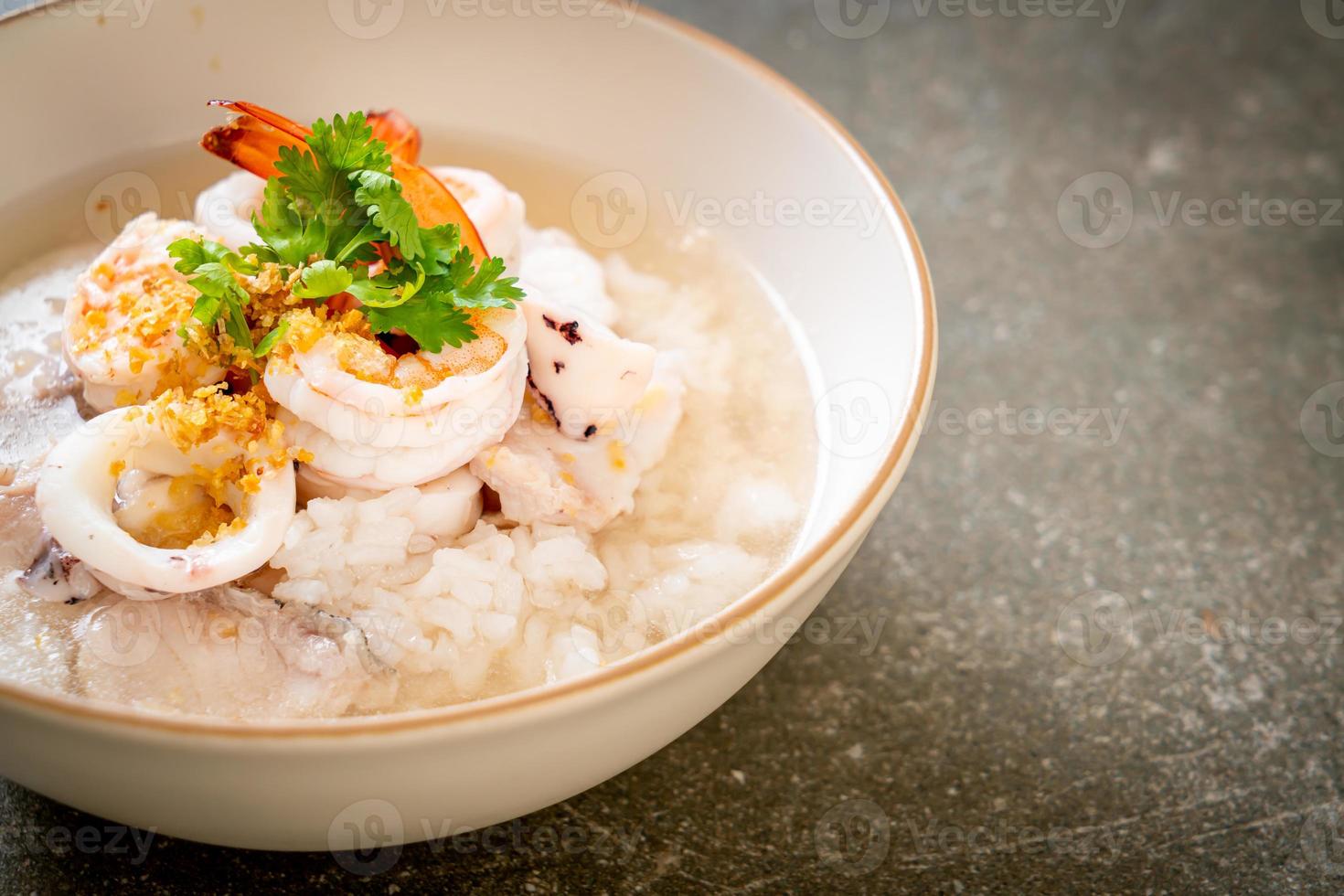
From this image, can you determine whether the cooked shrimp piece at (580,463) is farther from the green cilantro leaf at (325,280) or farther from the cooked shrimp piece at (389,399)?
the green cilantro leaf at (325,280)

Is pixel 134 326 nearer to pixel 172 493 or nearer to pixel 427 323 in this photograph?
pixel 172 493

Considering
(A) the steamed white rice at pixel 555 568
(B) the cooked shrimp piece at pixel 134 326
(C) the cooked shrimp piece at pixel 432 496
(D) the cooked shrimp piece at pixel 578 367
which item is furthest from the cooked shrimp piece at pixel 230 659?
(D) the cooked shrimp piece at pixel 578 367

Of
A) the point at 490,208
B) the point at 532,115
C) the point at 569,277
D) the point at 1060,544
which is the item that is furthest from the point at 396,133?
the point at 1060,544

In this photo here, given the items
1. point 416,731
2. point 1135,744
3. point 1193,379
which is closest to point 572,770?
point 416,731

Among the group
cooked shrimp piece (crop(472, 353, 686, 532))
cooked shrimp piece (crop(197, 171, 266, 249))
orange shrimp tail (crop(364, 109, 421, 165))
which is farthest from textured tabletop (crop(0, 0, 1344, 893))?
orange shrimp tail (crop(364, 109, 421, 165))

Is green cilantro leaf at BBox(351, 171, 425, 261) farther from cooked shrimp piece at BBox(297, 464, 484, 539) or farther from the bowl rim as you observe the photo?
the bowl rim

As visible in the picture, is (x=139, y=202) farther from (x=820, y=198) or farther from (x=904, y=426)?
(x=904, y=426)
